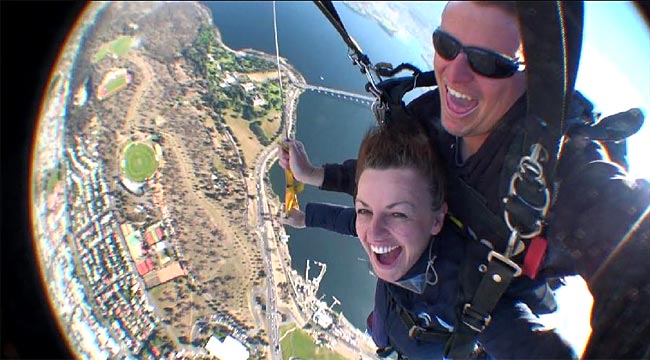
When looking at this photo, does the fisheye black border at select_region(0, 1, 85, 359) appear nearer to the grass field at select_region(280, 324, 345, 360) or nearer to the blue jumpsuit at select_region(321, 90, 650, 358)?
the grass field at select_region(280, 324, 345, 360)

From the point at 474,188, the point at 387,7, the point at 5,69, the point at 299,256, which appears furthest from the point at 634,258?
the point at 387,7

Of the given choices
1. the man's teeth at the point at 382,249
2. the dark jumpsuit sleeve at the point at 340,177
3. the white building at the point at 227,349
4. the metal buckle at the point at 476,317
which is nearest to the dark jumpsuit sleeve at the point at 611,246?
the metal buckle at the point at 476,317

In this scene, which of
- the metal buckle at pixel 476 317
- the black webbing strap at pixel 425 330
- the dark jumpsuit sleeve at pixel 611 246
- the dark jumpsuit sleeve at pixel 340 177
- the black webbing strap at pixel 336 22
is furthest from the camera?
the dark jumpsuit sleeve at pixel 340 177

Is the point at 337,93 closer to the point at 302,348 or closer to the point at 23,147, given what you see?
the point at 302,348

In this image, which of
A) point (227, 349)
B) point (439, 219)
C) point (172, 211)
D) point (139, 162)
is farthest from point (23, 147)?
point (139, 162)

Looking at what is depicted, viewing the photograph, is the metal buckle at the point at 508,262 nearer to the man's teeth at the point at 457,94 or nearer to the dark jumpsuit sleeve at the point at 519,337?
the dark jumpsuit sleeve at the point at 519,337

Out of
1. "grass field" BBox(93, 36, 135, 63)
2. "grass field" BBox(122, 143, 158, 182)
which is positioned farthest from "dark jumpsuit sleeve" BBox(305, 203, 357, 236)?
"grass field" BBox(93, 36, 135, 63)

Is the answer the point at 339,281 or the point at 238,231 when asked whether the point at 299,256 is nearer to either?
the point at 339,281
